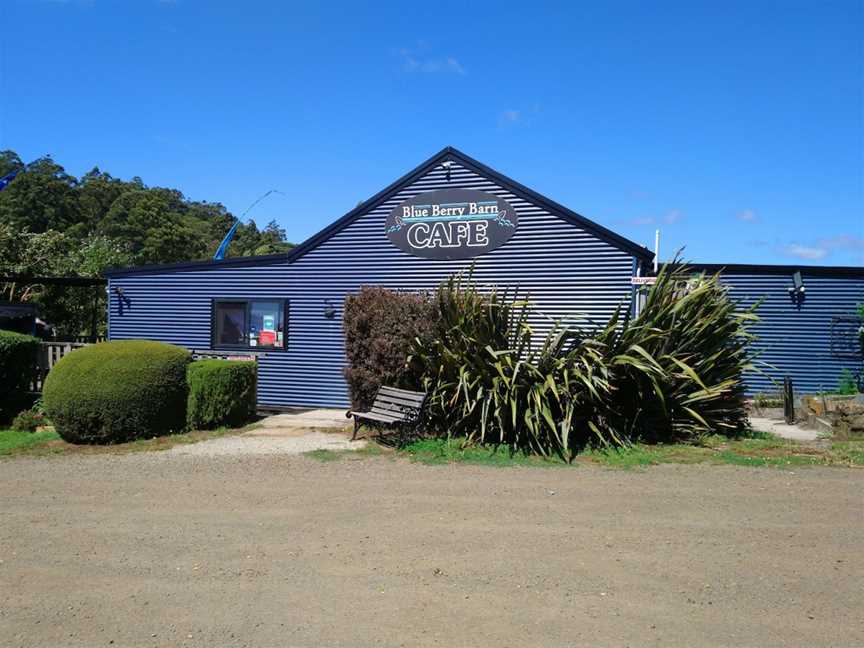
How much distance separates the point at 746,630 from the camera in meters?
3.81

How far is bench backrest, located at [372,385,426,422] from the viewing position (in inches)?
372

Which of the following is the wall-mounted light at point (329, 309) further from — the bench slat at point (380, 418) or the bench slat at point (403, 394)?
the bench slat at point (380, 418)

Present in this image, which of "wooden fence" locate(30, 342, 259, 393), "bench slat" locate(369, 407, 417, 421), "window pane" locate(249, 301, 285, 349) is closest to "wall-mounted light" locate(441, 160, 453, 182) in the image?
"window pane" locate(249, 301, 285, 349)

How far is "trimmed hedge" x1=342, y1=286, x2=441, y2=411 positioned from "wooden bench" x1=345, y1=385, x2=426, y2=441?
316 millimetres

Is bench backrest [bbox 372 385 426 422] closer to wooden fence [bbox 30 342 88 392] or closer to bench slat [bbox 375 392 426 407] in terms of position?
bench slat [bbox 375 392 426 407]

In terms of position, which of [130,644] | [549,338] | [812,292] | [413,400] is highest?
[812,292]

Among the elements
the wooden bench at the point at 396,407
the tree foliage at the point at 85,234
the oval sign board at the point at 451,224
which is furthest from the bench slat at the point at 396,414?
the tree foliage at the point at 85,234

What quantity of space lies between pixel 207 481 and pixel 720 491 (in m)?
5.24

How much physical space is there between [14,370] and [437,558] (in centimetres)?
979

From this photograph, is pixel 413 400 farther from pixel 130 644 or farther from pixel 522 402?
pixel 130 644

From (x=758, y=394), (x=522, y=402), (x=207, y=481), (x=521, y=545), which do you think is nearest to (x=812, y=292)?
(x=758, y=394)

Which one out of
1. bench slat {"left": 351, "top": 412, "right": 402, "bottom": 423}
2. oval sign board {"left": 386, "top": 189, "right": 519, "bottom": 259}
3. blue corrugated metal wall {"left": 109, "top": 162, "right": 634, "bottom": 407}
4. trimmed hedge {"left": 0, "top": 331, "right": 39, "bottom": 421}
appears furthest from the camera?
oval sign board {"left": 386, "top": 189, "right": 519, "bottom": 259}

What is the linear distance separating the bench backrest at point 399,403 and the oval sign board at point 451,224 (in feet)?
12.2

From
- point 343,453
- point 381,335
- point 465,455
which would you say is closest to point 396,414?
point 343,453
